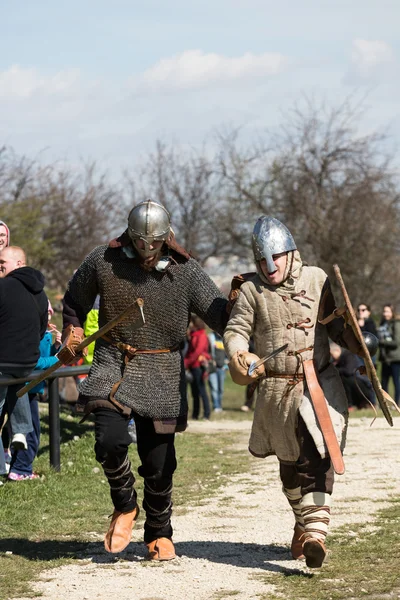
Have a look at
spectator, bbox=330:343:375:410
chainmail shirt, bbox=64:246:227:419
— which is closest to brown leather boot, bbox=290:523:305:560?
chainmail shirt, bbox=64:246:227:419

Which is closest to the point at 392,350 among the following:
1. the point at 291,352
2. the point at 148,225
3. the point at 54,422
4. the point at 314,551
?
the point at 54,422

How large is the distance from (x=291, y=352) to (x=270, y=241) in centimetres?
59

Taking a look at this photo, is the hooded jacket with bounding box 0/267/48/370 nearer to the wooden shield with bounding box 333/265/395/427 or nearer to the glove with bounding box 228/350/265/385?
the glove with bounding box 228/350/265/385

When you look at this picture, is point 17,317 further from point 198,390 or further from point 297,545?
point 198,390

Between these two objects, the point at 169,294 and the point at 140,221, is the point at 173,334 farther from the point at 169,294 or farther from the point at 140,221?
the point at 140,221

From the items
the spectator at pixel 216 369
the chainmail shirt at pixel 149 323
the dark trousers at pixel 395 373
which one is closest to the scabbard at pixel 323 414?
the chainmail shirt at pixel 149 323

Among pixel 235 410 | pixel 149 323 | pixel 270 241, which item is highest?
pixel 270 241

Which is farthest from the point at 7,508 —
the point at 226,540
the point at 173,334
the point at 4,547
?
the point at 173,334

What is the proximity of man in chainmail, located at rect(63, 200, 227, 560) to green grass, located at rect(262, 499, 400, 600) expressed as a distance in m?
0.89

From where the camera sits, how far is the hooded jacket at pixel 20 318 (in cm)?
789

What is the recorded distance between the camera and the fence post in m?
9.41

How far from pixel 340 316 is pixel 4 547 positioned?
2.54 m

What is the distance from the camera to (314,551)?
5434 millimetres

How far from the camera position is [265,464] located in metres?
10.0
